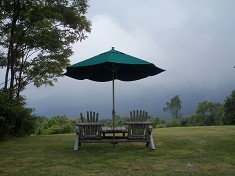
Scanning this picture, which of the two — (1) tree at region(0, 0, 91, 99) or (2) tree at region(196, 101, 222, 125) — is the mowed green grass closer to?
(1) tree at region(0, 0, 91, 99)

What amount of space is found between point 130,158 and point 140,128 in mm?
1543

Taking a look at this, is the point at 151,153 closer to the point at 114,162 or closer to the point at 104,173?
the point at 114,162

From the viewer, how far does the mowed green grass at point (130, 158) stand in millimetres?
6145

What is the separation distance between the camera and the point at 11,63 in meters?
14.2

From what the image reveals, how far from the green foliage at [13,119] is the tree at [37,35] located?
1.15m

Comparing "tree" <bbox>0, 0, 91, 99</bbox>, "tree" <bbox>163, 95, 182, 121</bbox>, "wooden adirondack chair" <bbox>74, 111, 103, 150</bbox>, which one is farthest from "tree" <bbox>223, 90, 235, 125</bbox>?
"tree" <bbox>163, 95, 182, 121</bbox>

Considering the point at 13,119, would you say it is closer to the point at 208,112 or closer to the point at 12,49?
the point at 12,49

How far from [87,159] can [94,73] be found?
3960 mm

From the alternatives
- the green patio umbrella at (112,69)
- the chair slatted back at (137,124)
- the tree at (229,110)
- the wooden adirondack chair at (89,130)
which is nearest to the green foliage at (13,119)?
the green patio umbrella at (112,69)

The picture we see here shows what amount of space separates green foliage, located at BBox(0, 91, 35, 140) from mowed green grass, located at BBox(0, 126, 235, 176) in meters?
1.46

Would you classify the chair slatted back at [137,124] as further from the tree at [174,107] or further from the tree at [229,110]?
the tree at [174,107]

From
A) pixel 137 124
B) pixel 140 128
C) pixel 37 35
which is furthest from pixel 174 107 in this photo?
pixel 137 124

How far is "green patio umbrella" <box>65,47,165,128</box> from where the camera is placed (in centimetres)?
870

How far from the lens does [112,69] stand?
10.0 metres
